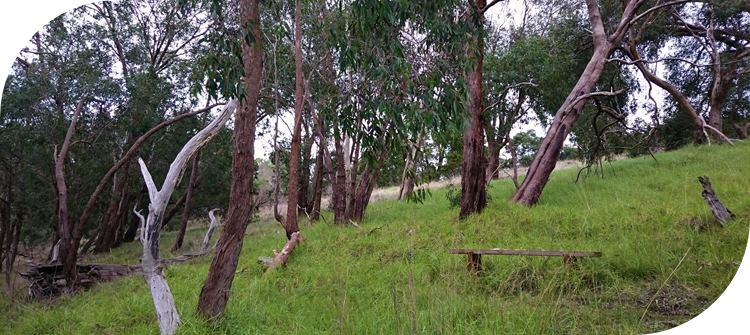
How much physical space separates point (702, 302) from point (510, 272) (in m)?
1.09

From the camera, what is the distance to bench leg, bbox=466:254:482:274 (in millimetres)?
3292

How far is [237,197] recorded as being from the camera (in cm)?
283

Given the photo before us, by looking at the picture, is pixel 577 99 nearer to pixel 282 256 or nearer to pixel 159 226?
pixel 282 256

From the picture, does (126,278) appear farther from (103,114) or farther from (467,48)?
(467,48)

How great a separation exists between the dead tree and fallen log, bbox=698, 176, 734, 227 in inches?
118

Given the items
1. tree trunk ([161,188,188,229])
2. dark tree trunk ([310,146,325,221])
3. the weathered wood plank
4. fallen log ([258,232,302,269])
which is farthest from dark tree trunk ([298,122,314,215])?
the weathered wood plank

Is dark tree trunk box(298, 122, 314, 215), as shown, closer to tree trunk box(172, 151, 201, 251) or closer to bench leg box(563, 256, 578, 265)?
tree trunk box(172, 151, 201, 251)

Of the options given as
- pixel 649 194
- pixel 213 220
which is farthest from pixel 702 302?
pixel 213 220

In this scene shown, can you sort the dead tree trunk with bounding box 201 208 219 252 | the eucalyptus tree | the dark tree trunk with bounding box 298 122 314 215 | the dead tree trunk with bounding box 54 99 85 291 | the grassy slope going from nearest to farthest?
the grassy slope → the dead tree trunk with bounding box 54 99 85 291 → the dead tree trunk with bounding box 201 208 219 252 → the eucalyptus tree → the dark tree trunk with bounding box 298 122 314 215

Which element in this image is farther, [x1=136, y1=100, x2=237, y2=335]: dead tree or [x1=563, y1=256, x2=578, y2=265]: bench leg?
[x1=563, y1=256, x2=578, y2=265]: bench leg

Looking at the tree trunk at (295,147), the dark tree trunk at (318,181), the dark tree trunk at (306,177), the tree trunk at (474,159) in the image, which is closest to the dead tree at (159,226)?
the tree trunk at (295,147)

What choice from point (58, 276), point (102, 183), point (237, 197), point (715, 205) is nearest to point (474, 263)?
point (715, 205)

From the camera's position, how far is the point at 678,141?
3.33 m

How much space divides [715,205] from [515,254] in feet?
4.08
